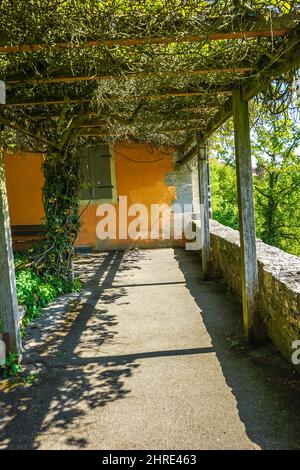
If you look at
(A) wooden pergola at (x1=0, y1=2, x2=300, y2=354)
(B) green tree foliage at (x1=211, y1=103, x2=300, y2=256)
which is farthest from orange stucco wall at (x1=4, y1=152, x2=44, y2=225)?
(B) green tree foliage at (x1=211, y1=103, x2=300, y2=256)

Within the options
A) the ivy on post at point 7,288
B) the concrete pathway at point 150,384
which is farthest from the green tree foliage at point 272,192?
the ivy on post at point 7,288

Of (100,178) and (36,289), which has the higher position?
(100,178)

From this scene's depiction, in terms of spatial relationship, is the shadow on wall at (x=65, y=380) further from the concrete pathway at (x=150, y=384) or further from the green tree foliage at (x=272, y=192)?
the green tree foliage at (x=272, y=192)

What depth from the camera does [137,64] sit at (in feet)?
11.3

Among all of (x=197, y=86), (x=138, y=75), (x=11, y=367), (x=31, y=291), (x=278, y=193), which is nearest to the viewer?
(x=138, y=75)

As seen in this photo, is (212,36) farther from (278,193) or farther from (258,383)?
(278,193)

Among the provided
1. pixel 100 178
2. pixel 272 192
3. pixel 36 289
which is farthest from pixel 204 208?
pixel 272 192

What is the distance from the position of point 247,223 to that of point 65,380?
2440mm

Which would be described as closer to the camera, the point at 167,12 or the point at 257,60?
the point at 167,12

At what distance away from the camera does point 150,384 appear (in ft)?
11.1

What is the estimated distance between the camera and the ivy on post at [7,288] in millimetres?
3785
